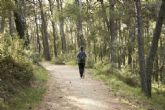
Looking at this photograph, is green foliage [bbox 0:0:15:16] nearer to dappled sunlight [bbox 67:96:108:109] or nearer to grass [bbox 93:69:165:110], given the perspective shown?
dappled sunlight [bbox 67:96:108:109]

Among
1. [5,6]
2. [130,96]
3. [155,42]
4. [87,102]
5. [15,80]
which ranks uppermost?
[5,6]

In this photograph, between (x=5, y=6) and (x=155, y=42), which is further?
(x=155, y=42)

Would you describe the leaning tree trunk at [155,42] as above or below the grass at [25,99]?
above

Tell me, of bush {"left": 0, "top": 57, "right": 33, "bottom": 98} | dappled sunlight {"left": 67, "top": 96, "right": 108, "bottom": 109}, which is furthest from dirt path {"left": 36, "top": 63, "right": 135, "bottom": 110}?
bush {"left": 0, "top": 57, "right": 33, "bottom": 98}

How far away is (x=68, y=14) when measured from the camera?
29094 mm

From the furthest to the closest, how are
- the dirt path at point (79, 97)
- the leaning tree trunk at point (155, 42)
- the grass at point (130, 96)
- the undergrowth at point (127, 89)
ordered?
the leaning tree trunk at point (155, 42) < the undergrowth at point (127, 89) < the grass at point (130, 96) < the dirt path at point (79, 97)

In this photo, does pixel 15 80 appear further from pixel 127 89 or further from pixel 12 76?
pixel 127 89

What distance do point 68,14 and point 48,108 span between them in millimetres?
17380

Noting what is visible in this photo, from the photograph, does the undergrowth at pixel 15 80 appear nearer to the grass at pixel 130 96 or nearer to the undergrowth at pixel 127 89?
the grass at pixel 130 96

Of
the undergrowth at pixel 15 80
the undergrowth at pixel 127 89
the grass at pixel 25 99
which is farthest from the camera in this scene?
the undergrowth at pixel 127 89

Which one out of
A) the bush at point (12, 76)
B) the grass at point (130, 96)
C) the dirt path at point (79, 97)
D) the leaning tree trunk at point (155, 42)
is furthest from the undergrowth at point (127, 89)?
the bush at point (12, 76)

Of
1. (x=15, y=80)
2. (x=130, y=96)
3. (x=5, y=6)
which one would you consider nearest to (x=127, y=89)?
(x=130, y=96)

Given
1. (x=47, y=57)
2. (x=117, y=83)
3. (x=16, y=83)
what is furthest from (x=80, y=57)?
(x=47, y=57)

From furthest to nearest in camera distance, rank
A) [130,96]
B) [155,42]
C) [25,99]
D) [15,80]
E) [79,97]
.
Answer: [155,42] < [130,96] < [15,80] < [79,97] < [25,99]
